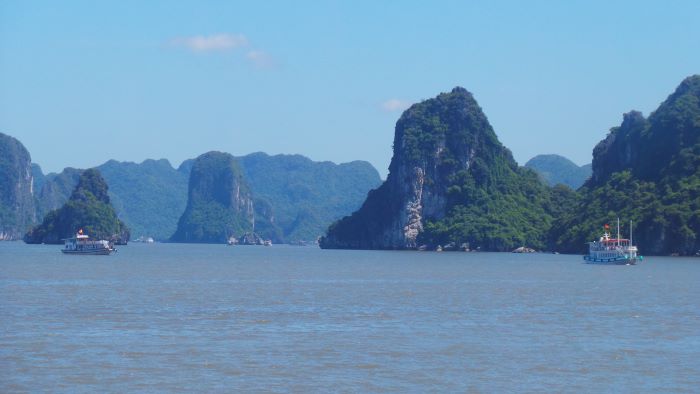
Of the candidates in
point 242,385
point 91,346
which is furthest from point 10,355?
point 242,385

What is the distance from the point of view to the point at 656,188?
17050cm

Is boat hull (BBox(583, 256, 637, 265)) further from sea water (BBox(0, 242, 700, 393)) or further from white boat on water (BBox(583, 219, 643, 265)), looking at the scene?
sea water (BBox(0, 242, 700, 393))

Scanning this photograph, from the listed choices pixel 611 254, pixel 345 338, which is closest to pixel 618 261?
pixel 611 254

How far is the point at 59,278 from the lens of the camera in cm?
8906

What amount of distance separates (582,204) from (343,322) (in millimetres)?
148019

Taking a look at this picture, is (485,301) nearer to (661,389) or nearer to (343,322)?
(343,322)

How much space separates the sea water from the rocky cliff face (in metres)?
82.0

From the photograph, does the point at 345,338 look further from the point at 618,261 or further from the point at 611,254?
the point at 611,254

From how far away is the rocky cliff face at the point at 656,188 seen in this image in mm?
157713

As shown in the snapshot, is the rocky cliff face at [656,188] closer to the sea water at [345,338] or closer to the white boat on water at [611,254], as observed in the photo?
the white boat on water at [611,254]

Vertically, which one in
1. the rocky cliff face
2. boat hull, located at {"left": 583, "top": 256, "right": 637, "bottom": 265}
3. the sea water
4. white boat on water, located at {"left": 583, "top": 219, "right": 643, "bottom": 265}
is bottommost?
the sea water

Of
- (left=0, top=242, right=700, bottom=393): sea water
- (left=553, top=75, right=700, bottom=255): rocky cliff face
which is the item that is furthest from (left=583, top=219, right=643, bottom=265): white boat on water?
(left=0, top=242, right=700, bottom=393): sea water

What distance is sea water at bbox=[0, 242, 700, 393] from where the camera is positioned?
33750mm

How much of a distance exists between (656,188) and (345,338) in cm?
13554
